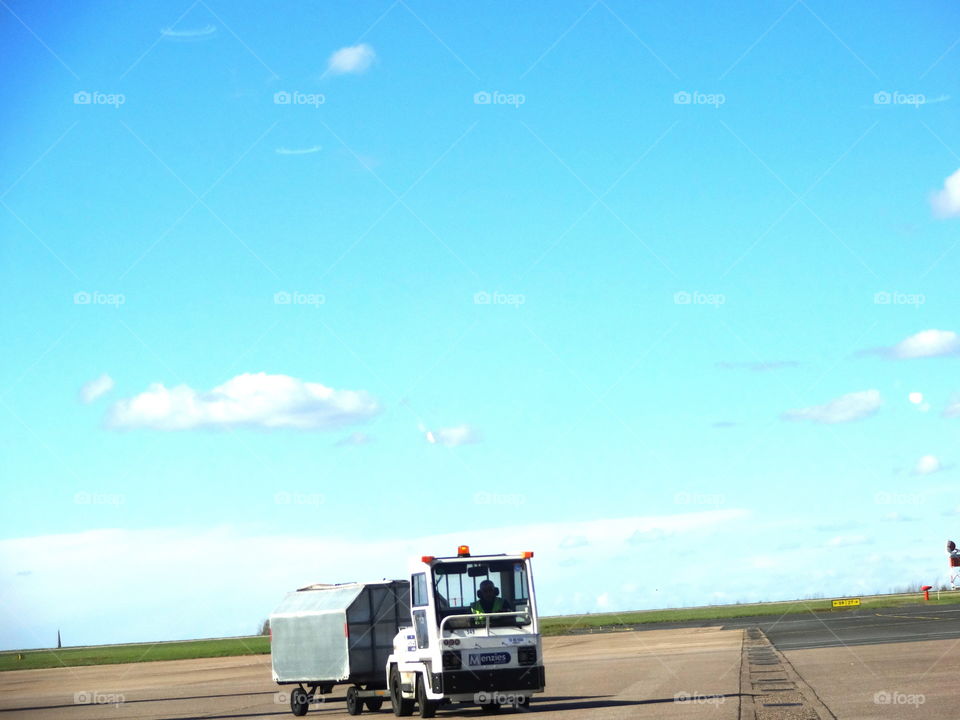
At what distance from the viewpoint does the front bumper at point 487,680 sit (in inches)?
901

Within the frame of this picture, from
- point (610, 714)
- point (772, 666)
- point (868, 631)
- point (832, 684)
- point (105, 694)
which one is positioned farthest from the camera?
point (868, 631)

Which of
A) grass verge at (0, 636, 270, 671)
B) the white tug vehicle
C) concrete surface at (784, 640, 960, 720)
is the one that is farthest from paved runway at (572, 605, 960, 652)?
grass verge at (0, 636, 270, 671)

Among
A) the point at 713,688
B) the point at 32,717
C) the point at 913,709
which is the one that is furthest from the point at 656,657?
the point at 913,709

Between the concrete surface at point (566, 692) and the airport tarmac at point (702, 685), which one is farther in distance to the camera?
the concrete surface at point (566, 692)

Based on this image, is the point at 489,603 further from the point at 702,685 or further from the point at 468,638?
the point at 702,685

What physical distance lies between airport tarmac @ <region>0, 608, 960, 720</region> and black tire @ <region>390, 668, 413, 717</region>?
0.88 metres

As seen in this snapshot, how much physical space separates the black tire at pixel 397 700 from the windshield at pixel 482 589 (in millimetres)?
2903

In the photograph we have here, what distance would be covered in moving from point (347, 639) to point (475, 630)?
525 cm

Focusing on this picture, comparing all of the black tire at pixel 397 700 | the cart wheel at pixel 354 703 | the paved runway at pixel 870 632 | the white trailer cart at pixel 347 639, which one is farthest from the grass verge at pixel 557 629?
the black tire at pixel 397 700

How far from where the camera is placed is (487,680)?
23062mm

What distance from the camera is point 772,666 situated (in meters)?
33.2

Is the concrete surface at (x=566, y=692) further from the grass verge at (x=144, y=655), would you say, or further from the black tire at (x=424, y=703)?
the grass verge at (x=144, y=655)

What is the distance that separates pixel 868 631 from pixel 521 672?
1266 inches

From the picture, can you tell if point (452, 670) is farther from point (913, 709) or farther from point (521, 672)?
point (913, 709)
